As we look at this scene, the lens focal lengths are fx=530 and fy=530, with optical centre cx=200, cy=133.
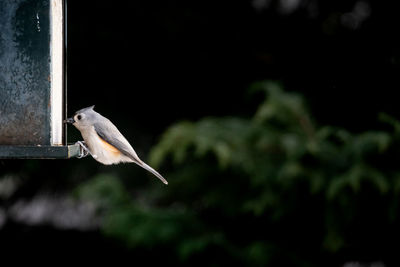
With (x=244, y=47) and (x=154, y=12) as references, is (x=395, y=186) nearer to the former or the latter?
(x=244, y=47)

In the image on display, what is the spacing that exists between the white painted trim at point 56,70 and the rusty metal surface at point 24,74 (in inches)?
1.4

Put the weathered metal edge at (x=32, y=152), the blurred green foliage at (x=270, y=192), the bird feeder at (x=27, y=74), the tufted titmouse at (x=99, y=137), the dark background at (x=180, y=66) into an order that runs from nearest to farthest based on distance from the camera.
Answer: the weathered metal edge at (x=32, y=152) < the bird feeder at (x=27, y=74) < the tufted titmouse at (x=99, y=137) < the blurred green foliage at (x=270, y=192) < the dark background at (x=180, y=66)

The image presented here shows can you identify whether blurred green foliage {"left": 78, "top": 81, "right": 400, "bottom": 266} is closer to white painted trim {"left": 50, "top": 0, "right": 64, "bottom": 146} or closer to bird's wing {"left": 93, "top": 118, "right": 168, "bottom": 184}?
bird's wing {"left": 93, "top": 118, "right": 168, "bottom": 184}

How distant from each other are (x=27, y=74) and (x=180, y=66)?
2740mm

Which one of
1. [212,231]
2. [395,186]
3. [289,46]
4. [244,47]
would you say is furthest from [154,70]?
[395,186]

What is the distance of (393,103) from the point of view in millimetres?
4043

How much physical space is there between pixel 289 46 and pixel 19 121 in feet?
10.2

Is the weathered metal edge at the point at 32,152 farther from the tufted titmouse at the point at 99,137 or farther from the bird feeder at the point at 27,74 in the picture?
the tufted titmouse at the point at 99,137

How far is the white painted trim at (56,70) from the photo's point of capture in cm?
212

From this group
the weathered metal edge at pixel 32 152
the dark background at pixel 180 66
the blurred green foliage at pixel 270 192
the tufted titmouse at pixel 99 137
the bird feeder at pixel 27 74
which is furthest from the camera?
the dark background at pixel 180 66

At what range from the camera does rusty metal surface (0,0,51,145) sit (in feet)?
6.74

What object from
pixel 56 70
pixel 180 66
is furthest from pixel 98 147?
pixel 180 66

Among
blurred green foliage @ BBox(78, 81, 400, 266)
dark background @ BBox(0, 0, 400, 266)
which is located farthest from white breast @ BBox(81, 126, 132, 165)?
dark background @ BBox(0, 0, 400, 266)

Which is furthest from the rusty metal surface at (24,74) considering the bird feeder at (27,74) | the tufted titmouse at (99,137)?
the tufted titmouse at (99,137)
